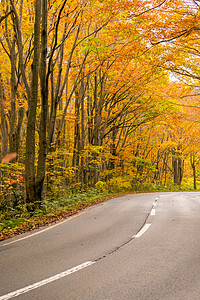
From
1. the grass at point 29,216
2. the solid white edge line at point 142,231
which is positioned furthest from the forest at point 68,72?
the solid white edge line at point 142,231

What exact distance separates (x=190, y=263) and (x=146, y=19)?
10.7 m

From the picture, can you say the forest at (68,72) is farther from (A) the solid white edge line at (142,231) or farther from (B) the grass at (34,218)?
(A) the solid white edge line at (142,231)

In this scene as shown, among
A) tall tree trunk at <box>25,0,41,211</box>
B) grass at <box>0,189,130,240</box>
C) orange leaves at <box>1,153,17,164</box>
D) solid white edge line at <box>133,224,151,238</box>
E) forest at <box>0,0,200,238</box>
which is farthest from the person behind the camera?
orange leaves at <box>1,153,17,164</box>

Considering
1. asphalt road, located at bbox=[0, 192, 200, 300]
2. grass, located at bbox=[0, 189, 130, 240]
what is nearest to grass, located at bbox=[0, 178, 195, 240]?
grass, located at bbox=[0, 189, 130, 240]

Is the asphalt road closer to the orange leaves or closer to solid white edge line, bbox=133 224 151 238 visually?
solid white edge line, bbox=133 224 151 238

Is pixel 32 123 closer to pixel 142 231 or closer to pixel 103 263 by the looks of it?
pixel 142 231

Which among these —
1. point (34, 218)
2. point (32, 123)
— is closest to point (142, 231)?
point (34, 218)

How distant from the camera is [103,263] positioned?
4781mm

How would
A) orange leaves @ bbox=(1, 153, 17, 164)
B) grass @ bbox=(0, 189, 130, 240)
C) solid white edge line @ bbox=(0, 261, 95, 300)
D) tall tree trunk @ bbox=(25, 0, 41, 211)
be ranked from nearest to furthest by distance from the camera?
1. solid white edge line @ bbox=(0, 261, 95, 300)
2. grass @ bbox=(0, 189, 130, 240)
3. tall tree trunk @ bbox=(25, 0, 41, 211)
4. orange leaves @ bbox=(1, 153, 17, 164)

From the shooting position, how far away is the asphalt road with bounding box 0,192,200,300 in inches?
144

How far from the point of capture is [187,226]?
8.16 m

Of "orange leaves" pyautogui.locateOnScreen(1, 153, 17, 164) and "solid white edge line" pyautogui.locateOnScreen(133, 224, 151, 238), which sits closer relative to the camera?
"solid white edge line" pyautogui.locateOnScreen(133, 224, 151, 238)

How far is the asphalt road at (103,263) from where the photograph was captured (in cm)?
365

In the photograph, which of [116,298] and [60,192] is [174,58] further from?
[116,298]
